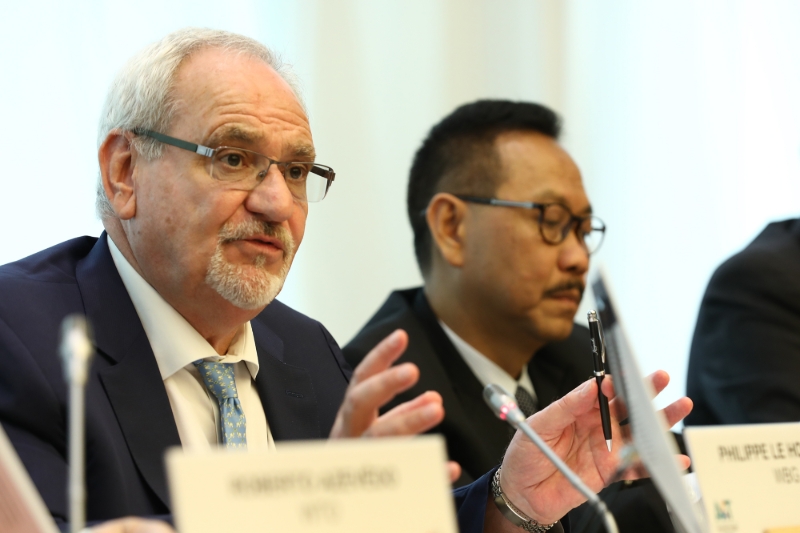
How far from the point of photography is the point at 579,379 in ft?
8.73

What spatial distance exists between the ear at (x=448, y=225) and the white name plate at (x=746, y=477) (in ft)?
5.19

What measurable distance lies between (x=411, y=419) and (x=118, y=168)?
0.94 m

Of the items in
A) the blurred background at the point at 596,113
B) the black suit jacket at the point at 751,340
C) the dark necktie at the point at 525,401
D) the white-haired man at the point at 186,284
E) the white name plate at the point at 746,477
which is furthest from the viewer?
the blurred background at the point at 596,113

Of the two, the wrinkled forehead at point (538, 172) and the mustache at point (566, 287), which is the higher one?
the wrinkled forehead at point (538, 172)

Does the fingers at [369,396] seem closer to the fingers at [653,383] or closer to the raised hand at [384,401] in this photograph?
the raised hand at [384,401]

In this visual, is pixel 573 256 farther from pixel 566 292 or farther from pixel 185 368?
pixel 185 368

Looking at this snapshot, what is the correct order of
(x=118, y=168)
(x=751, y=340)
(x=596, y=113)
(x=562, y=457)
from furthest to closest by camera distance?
(x=596, y=113) → (x=751, y=340) → (x=118, y=168) → (x=562, y=457)

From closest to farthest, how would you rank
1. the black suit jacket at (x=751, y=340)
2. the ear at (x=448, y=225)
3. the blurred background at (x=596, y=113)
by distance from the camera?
1. the black suit jacket at (x=751, y=340)
2. the ear at (x=448, y=225)
3. the blurred background at (x=596, y=113)

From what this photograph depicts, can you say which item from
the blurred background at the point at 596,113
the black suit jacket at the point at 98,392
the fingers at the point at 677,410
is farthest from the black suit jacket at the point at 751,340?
the black suit jacket at the point at 98,392

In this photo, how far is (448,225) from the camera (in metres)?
2.64

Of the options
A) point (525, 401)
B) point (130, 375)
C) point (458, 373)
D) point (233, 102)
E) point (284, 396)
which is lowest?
point (525, 401)

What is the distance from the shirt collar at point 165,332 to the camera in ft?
5.16

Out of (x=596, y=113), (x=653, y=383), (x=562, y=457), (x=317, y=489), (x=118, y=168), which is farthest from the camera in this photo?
(x=596, y=113)

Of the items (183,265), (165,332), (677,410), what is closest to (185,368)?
(165,332)
